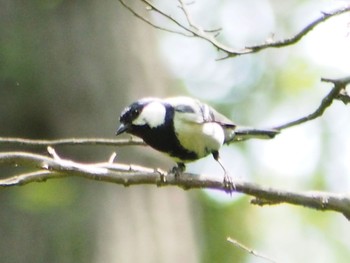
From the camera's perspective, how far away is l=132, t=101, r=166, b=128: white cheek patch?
3279 mm

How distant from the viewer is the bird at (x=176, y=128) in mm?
3283

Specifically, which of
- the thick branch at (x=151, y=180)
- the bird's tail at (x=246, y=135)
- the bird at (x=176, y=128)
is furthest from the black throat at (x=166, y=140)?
the thick branch at (x=151, y=180)

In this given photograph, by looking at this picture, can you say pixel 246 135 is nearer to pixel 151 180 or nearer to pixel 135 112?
pixel 135 112

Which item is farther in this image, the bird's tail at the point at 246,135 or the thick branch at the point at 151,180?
the bird's tail at the point at 246,135

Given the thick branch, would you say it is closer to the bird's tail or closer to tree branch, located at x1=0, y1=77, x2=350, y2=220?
tree branch, located at x1=0, y1=77, x2=350, y2=220

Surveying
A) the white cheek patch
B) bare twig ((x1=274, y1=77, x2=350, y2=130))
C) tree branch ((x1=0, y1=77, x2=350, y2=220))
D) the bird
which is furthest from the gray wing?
tree branch ((x1=0, y1=77, x2=350, y2=220))

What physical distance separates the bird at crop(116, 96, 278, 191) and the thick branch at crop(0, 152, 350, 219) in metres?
0.79

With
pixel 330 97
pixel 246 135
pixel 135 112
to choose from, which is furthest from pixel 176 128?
pixel 330 97

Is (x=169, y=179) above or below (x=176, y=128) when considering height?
above

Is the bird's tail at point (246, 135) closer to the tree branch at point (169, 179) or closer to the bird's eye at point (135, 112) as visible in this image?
the bird's eye at point (135, 112)

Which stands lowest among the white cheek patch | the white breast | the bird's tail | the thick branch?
the bird's tail

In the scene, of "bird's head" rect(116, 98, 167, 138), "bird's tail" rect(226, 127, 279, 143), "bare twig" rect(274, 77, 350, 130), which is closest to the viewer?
"bare twig" rect(274, 77, 350, 130)

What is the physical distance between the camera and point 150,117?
3293 mm

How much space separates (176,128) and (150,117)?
0.11 meters
